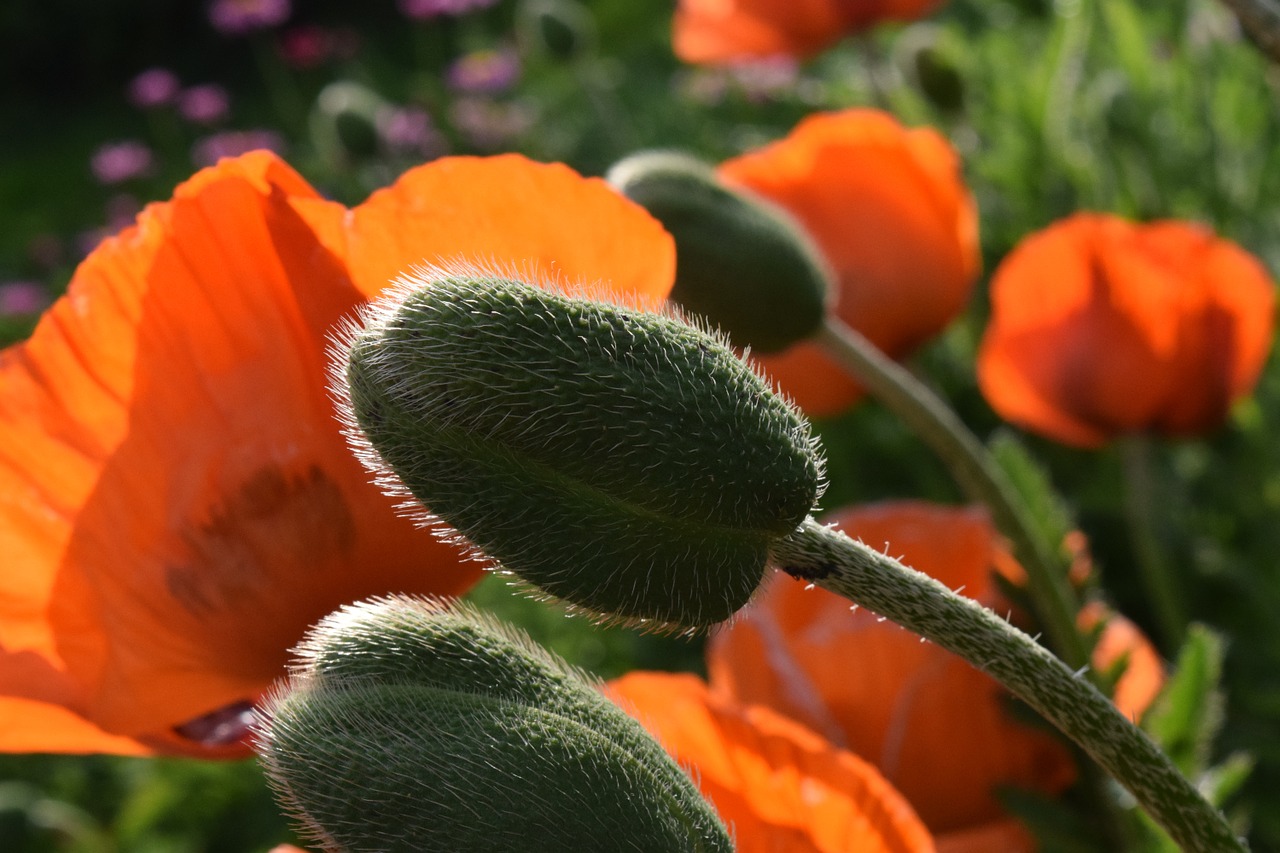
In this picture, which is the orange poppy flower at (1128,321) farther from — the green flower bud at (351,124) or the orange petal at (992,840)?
the green flower bud at (351,124)

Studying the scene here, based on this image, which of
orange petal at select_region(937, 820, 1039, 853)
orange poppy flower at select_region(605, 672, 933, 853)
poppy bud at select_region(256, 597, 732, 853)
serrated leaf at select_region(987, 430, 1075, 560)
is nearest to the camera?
poppy bud at select_region(256, 597, 732, 853)

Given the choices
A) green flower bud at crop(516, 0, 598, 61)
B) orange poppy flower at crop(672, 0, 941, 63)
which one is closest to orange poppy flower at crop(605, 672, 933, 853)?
orange poppy flower at crop(672, 0, 941, 63)

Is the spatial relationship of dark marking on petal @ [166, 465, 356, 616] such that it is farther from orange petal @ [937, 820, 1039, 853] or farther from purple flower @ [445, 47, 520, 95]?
purple flower @ [445, 47, 520, 95]

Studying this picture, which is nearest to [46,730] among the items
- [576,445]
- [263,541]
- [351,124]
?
[263,541]

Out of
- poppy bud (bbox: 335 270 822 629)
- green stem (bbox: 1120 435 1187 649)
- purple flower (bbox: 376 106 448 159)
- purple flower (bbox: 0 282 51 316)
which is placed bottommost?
purple flower (bbox: 0 282 51 316)

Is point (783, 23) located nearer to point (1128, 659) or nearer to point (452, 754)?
point (1128, 659)

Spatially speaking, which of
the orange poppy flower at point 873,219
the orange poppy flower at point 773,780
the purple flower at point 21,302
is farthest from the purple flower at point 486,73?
the orange poppy flower at point 773,780

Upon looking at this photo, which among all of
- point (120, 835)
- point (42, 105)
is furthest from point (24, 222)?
point (120, 835)
